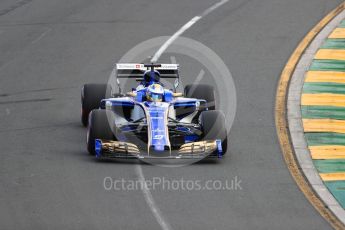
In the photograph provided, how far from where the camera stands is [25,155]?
2009 cm

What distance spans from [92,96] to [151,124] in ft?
8.05

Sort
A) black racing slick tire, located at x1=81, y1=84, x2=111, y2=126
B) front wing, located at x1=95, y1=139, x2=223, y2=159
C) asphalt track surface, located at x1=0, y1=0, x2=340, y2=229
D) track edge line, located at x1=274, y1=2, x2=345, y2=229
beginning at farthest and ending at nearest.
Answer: black racing slick tire, located at x1=81, y1=84, x2=111, y2=126 < front wing, located at x1=95, y1=139, x2=223, y2=159 < track edge line, located at x1=274, y1=2, x2=345, y2=229 < asphalt track surface, located at x1=0, y1=0, x2=340, y2=229

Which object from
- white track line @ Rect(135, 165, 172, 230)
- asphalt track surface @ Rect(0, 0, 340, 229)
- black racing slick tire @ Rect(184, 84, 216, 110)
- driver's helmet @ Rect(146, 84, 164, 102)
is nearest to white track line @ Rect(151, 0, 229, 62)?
asphalt track surface @ Rect(0, 0, 340, 229)

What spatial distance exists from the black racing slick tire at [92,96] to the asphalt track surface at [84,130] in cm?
47

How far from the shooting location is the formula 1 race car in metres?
19.5

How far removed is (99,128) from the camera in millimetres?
19625

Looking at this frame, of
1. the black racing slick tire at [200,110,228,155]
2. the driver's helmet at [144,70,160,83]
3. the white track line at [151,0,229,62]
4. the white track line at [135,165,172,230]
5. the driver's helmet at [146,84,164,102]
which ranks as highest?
the white track line at [151,0,229,62]

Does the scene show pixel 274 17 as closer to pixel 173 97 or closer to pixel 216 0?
pixel 216 0

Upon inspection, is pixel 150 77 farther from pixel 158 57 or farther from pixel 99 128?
pixel 158 57

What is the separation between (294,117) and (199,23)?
29.9 ft

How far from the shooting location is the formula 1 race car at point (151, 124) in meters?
19.5

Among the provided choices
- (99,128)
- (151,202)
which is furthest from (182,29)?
(151,202)

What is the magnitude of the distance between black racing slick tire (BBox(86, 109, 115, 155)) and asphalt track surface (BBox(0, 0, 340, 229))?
34 centimetres

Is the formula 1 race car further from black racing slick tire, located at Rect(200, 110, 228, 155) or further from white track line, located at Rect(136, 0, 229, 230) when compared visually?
white track line, located at Rect(136, 0, 229, 230)
